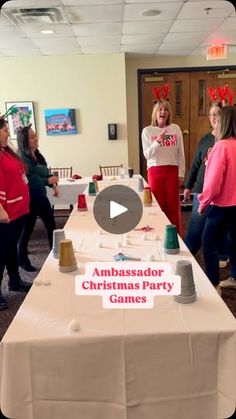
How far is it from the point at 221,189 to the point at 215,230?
0.25 m

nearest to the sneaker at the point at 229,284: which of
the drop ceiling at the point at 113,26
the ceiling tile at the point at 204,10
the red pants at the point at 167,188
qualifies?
the red pants at the point at 167,188

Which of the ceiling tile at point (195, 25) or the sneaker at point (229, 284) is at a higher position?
the ceiling tile at point (195, 25)

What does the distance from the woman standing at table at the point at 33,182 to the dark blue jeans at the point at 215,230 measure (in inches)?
53.2

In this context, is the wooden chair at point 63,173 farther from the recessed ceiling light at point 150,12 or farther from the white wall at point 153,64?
the recessed ceiling light at point 150,12

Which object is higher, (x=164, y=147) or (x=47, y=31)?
(x=47, y=31)

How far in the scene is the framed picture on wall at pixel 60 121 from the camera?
16.0 ft

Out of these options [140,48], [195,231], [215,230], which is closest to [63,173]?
[140,48]

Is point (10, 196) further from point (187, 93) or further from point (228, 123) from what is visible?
point (187, 93)

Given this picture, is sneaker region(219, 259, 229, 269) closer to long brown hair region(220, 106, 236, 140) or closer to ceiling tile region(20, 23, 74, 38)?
long brown hair region(220, 106, 236, 140)

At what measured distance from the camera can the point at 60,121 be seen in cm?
490


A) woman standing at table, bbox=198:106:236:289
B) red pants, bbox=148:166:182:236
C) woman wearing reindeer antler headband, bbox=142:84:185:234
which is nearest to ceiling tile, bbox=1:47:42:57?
woman wearing reindeer antler headband, bbox=142:84:185:234

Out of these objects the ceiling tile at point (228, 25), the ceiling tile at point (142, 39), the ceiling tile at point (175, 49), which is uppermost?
the ceiling tile at point (175, 49)

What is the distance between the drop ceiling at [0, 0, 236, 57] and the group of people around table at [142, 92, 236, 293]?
38.8 inches
